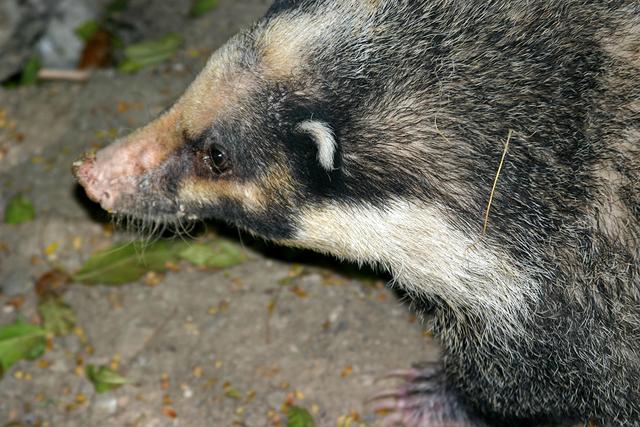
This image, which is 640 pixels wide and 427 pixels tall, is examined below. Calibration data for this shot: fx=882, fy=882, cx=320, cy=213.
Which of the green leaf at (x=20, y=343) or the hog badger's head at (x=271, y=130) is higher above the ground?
the hog badger's head at (x=271, y=130)

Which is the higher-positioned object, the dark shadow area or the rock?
the rock

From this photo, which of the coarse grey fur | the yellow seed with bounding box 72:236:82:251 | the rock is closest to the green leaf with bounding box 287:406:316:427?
the coarse grey fur

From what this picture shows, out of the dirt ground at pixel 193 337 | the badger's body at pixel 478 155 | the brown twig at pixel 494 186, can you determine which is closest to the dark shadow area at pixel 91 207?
the dirt ground at pixel 193 337

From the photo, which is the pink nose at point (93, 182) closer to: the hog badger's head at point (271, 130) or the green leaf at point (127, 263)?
the hog badger's head at point (271, 130)

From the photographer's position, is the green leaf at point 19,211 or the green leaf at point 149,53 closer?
the green leaf at point 19,211

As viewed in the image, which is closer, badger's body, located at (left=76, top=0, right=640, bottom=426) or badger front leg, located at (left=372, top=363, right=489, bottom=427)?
badger's body, located at (left=76, top=0, right=640, bottom=426)

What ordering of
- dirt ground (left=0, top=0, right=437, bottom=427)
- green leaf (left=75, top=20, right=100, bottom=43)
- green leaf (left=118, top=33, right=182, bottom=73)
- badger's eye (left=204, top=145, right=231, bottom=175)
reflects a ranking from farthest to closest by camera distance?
green leaf (left=75, top=20, right=100, bottom=43), green leaf (left=118, top=33, right=182, bottom=73), dirt ground (left=0, top=0, right=437, bottom=427), badger's eye (left=204, top=145, right=231, bottom=175)

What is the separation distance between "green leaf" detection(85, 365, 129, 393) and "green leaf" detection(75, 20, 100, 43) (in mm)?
3011

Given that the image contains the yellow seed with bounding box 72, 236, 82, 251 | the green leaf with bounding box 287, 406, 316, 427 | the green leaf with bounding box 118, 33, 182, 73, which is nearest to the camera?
the green leaf with bounding box 287, 406, 316, 427

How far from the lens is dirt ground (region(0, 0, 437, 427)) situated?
471cm

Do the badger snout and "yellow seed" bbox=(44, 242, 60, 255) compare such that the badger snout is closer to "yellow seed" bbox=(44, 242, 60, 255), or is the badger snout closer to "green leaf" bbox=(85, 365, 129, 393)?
"green leaf" bbox=(85, 365, 129, 393)

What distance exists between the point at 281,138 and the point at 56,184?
250 centimetres

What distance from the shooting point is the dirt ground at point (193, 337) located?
4715 millimetres

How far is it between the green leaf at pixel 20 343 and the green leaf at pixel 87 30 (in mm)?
2646
